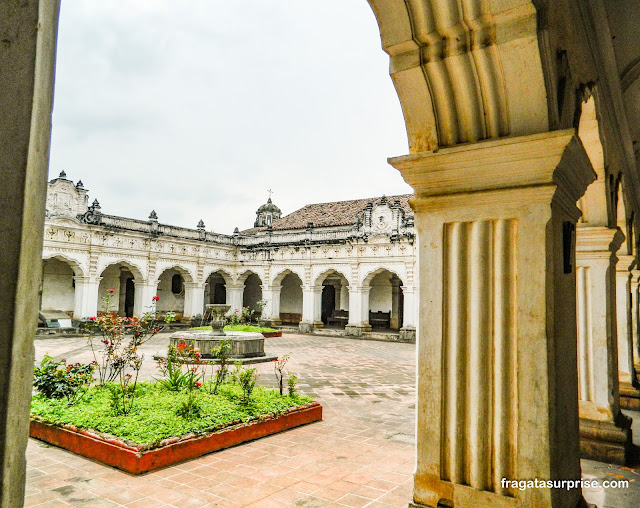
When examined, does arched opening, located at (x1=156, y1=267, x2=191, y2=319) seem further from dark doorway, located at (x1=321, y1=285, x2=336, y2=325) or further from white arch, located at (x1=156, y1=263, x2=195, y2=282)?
dark doorway, located at (x1=321, y1=285, x2=336, y2=325)

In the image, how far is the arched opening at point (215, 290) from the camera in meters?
29.4

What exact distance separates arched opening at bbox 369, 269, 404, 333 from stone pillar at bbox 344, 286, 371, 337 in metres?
2.83

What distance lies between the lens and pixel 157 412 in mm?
5547

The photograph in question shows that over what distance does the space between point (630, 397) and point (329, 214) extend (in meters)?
22.1

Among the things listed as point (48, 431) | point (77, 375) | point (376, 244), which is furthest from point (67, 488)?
point (376, 244)

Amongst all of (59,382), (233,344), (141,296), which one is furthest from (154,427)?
(141,296)

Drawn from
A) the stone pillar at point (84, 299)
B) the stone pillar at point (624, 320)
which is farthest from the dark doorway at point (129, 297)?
the stone pillar at point (624, 320)

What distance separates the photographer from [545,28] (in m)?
2.12

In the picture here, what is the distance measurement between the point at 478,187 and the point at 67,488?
4.40 metres

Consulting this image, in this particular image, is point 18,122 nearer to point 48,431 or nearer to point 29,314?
point 29,314

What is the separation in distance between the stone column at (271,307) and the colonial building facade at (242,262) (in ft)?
0.19

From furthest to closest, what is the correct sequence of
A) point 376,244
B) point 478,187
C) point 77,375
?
point 376,244 < point 77,375 < point 478,187

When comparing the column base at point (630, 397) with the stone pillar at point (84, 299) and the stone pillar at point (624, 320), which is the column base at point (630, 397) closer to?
the stone pillar at point (624, 320)

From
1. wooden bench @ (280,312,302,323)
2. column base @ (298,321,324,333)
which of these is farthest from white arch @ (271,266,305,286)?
wooden bench @ (280,312,302,323)
